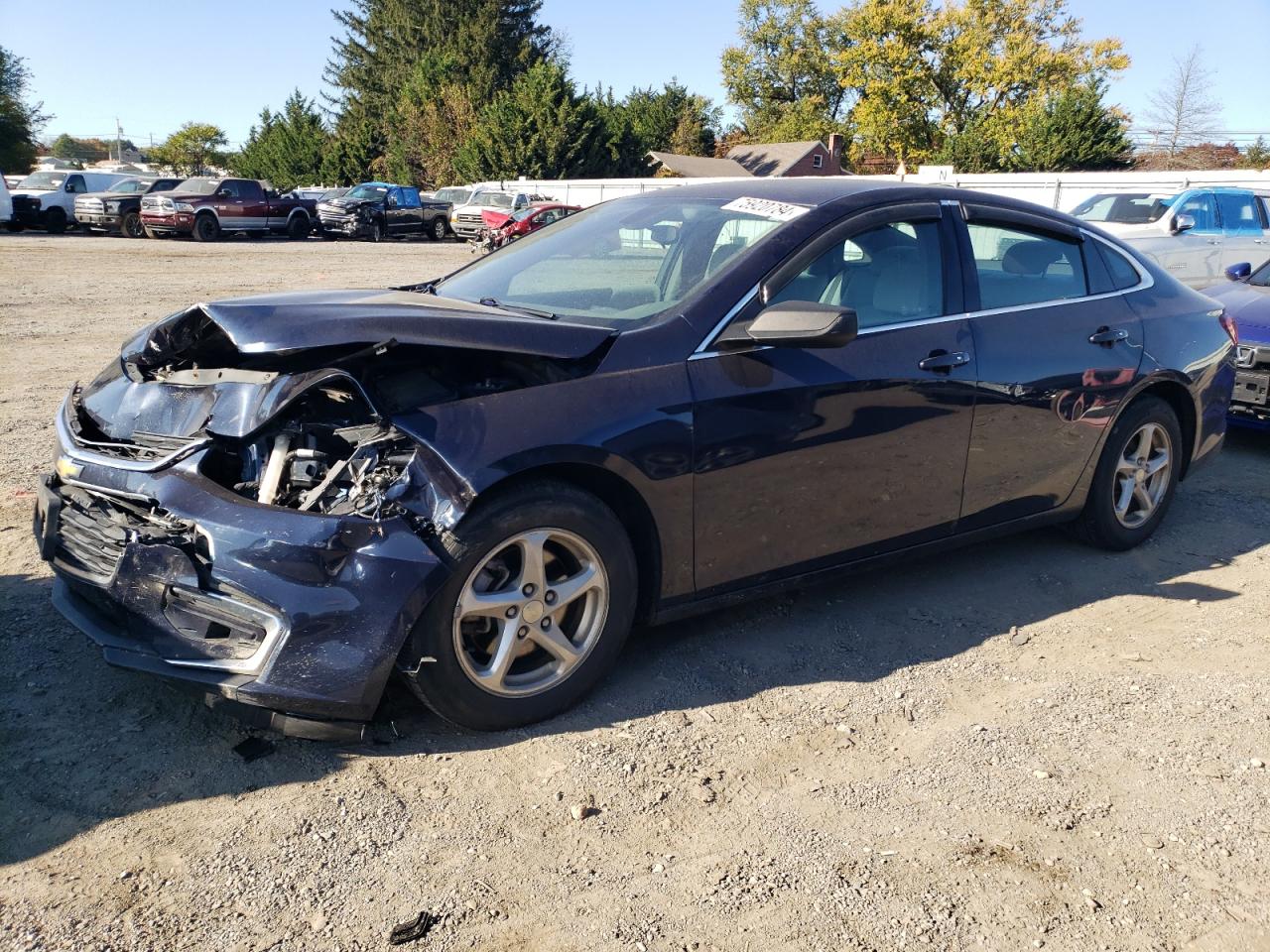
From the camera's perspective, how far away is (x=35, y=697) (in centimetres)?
345

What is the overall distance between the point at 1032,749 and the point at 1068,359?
1979 mm

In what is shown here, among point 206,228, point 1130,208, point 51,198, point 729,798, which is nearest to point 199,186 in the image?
point 206,228

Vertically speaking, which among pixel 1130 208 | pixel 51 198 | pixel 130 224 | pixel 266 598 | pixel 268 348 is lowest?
pixel 266 598

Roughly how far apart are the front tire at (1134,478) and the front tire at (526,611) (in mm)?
2744

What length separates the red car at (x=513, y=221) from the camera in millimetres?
29141

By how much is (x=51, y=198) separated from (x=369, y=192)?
365 inches

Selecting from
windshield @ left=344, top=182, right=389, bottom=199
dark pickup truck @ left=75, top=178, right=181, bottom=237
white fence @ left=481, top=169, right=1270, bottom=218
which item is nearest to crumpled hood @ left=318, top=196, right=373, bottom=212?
windshield @ left=344, top=182, right=389, bottom=199

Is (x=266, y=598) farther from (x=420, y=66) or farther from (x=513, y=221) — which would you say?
(x=420, y=66)

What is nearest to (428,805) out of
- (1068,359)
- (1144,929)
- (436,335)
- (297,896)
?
(297,896)

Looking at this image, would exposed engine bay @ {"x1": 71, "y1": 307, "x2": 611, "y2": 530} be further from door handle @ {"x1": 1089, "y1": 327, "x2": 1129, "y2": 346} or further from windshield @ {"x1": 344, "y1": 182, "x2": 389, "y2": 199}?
windshield @ {"x1": 344, "y1": 182, "x2": 389, "y2": 199}

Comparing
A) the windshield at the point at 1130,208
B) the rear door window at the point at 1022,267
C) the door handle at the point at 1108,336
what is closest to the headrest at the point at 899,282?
the rear door window at the point at 1022,267

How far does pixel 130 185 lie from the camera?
31484 millimetres

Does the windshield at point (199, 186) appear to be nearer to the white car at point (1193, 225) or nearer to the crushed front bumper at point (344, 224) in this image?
the crushed front bumper at point (344, 224)

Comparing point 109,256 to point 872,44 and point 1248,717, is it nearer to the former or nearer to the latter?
point 1248,717
